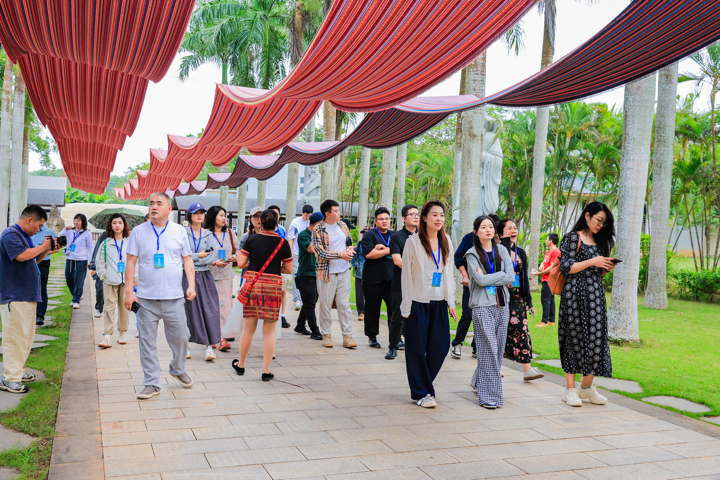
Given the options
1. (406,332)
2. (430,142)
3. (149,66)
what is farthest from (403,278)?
(430,142)

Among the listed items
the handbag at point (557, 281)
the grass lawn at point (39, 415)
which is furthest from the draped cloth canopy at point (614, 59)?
the grass lawn at point (39, 415)

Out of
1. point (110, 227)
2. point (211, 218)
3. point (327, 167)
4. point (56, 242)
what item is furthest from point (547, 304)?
point (327, 167)

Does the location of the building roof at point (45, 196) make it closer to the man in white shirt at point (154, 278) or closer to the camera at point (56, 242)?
the camera at point (56, 242)

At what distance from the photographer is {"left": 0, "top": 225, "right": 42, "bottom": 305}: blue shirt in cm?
480

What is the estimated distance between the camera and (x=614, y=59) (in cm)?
470

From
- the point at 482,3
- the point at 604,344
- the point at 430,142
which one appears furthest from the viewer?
the point at 430,142

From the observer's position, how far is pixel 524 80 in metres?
5.24

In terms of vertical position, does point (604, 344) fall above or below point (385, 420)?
above

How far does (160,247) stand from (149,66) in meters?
2.33

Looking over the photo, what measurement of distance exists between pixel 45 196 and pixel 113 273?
36731 mm

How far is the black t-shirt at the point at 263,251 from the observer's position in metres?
5.43

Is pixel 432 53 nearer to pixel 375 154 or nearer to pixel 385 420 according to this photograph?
pixel 385 420

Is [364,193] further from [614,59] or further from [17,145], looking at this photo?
[614,59]

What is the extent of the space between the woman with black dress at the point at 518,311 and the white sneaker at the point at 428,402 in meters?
1.19
